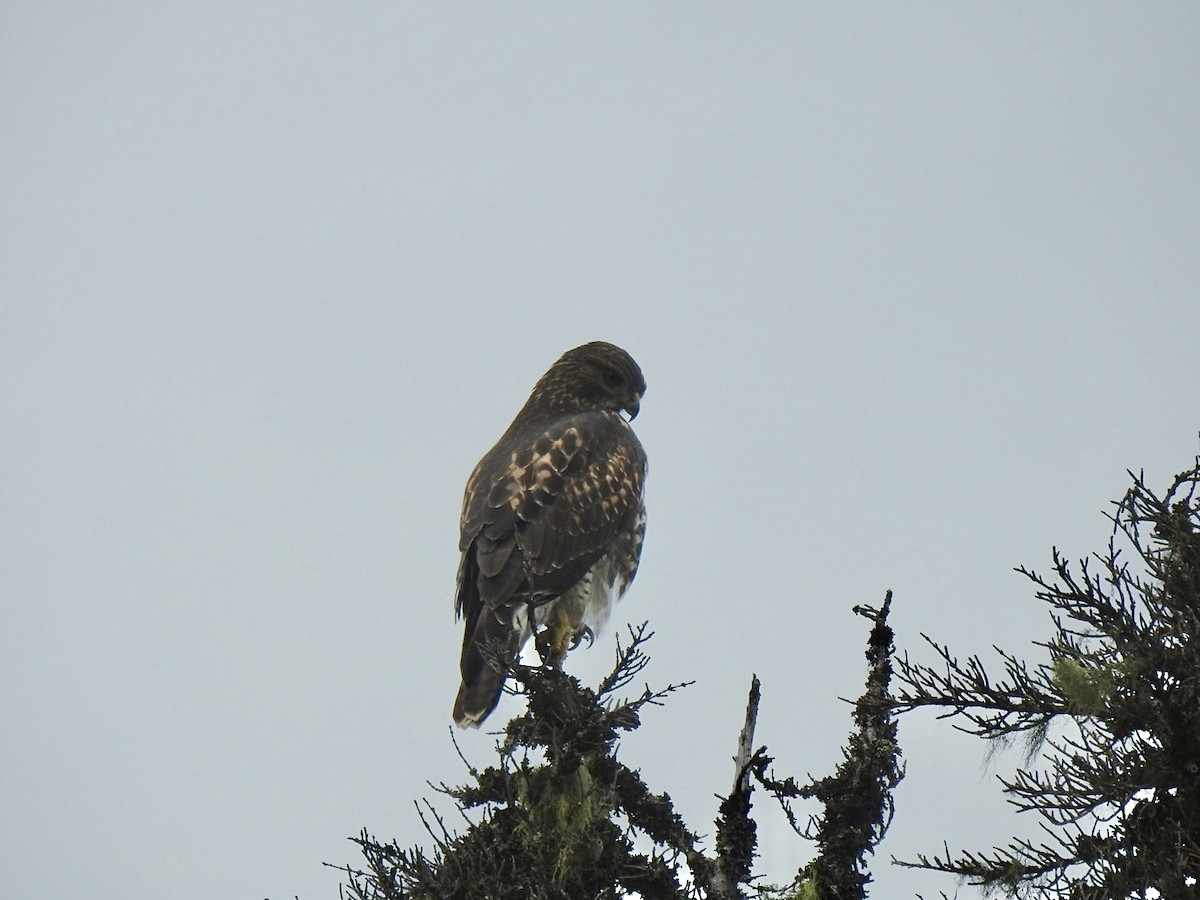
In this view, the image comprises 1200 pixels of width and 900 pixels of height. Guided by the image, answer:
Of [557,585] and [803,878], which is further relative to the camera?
[557,585]

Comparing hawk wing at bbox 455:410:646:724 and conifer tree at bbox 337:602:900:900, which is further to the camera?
hawk wing at bbox 455:410:646:724

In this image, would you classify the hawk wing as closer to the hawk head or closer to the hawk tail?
the hawk tail

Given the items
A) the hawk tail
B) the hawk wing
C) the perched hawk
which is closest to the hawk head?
the perched hawk

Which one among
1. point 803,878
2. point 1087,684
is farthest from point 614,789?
point 1087,684

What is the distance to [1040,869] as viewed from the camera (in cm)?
530

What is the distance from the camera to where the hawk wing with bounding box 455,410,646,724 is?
8.34 m

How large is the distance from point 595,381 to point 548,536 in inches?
105

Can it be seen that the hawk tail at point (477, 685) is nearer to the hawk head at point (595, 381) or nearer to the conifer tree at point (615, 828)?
the conifer tree at point (615, 828)

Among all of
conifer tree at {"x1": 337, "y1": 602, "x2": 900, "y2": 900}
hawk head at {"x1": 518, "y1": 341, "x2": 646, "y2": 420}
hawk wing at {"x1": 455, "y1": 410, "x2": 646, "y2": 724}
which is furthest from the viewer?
hawk head at {"x1": 518, "y1": 341, "x2": 646, "y2": 420}

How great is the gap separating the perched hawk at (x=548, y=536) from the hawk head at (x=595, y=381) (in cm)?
49

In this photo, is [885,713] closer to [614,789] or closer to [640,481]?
[614,789]

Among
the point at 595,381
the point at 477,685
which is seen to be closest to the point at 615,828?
the point at 477,685

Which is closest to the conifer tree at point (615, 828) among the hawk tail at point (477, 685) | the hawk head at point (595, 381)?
the hawk tail at point (477, 685)

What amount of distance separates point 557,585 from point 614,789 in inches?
131
